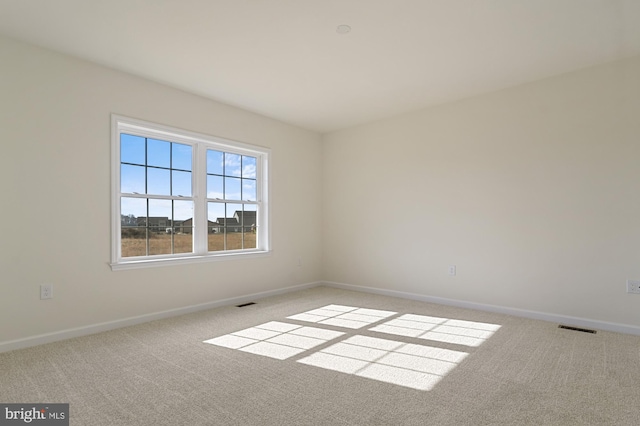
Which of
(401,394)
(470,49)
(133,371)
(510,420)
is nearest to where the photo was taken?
(510,420)

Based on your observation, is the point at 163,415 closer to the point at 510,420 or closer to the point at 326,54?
the point at 510,420

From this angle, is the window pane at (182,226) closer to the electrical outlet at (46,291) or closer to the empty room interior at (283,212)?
the empty room interior at (283,212)

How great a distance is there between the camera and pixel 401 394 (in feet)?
7.02

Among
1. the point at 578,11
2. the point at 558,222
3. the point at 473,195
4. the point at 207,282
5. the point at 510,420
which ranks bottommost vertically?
the point at 510,420

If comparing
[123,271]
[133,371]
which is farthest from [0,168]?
[133,371]

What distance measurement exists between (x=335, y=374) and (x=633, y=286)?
2.99 meters

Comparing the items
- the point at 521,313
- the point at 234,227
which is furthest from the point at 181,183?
the point at 521,313

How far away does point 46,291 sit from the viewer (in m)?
3.03

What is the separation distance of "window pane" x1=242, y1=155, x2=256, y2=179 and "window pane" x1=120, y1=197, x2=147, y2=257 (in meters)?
1.44

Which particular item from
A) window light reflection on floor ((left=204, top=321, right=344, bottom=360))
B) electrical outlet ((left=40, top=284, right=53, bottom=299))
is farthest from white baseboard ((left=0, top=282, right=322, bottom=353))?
window light reflection on floor ((left=204, top=321, right=344, bottom=360))

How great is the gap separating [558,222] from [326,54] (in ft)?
9.61

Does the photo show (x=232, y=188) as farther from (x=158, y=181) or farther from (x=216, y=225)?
(x=158, y=181)

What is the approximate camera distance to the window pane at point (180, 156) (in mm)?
4039

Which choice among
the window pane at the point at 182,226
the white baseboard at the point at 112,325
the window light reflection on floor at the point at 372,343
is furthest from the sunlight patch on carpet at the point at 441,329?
the window pane at the point at 182,226
